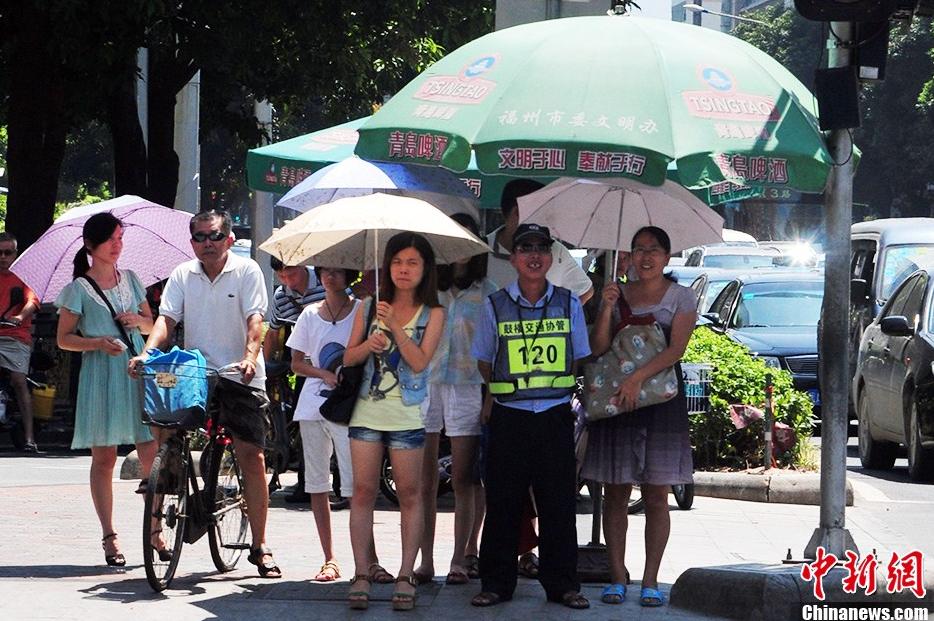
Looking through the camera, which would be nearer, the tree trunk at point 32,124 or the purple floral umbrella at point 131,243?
the purple floral umbrella at point 131,243

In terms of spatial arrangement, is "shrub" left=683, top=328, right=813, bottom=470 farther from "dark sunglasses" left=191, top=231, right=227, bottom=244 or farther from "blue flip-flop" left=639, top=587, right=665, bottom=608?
"dark sunglasses" left=191, top=231, right=227, bottom=244

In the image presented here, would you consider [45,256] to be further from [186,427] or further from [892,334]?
[892,334]

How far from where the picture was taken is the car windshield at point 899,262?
19391 millimetres

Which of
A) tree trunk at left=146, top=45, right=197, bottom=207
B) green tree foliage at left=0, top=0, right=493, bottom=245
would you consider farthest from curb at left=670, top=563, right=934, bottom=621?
tree trunk at left=146, top=45, right=197, bottom=207

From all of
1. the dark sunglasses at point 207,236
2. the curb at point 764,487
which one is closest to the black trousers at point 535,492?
the dark sunglasses at point 207,236

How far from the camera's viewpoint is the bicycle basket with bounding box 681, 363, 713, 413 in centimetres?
1229

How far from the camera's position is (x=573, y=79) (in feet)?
25.1

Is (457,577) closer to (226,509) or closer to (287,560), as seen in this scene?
(226,509)

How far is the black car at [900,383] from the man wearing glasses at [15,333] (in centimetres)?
777

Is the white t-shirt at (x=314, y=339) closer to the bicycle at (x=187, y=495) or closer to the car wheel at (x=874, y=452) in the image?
the bicycle at (x=187, y=495)

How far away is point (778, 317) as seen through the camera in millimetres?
19359

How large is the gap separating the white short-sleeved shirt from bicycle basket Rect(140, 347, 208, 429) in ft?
1.26

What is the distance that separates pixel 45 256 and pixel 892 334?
7116 millimetres

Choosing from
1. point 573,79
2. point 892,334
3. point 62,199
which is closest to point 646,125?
point 573,79
